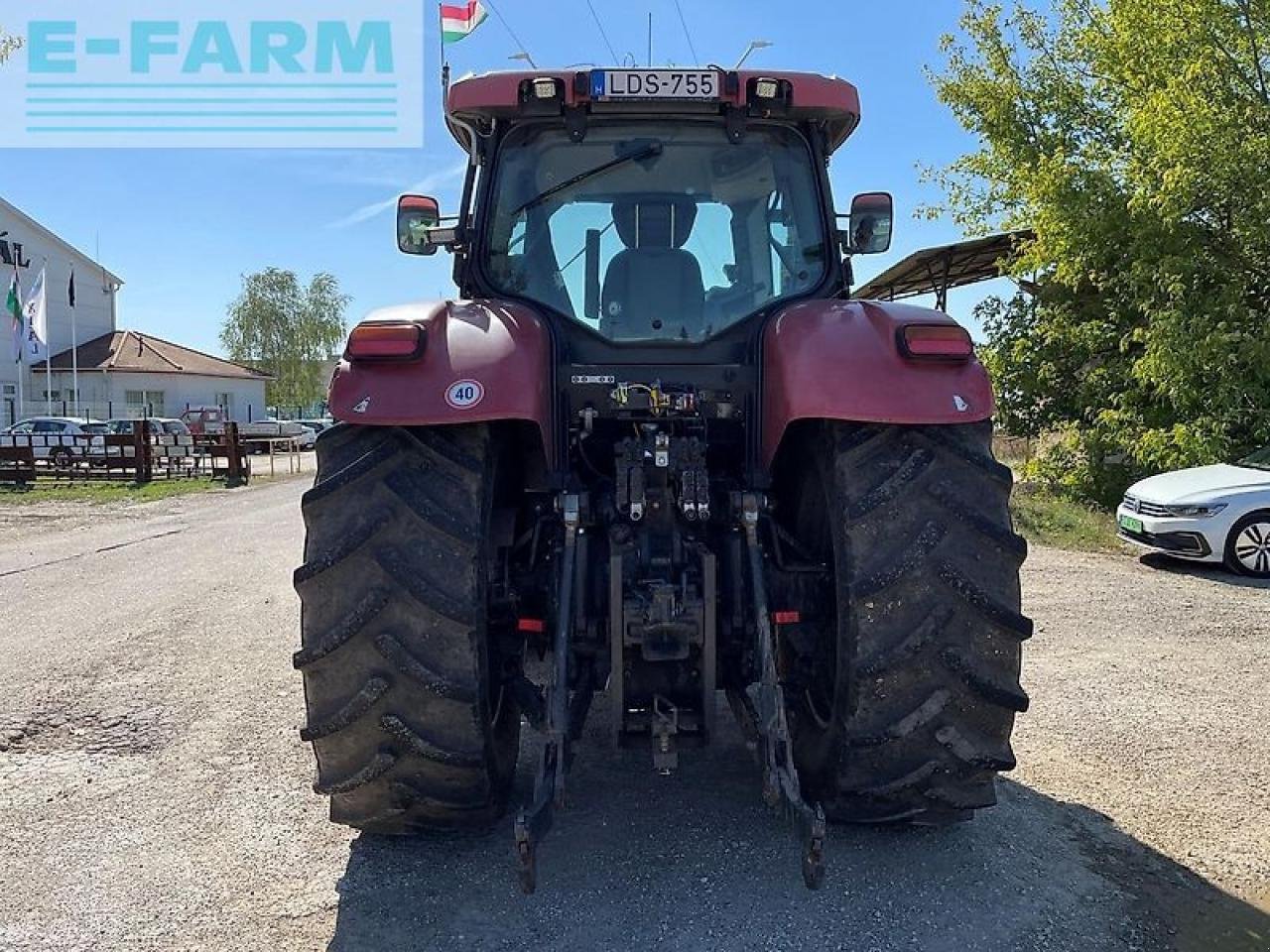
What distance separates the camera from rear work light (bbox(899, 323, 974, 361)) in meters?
2.95

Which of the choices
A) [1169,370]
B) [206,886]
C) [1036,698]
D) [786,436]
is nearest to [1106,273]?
[1169,370]

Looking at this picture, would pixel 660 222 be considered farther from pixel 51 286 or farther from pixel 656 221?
pixel 51 286

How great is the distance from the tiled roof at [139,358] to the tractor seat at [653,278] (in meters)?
40.8

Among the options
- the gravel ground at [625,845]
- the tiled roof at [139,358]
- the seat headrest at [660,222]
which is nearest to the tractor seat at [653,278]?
the seat headrest at [660,222]

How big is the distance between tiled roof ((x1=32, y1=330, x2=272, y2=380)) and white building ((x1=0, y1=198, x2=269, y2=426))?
0.04m

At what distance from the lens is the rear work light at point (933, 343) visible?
2953mm

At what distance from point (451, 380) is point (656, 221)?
1.18 meters

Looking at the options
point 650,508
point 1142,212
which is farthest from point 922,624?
point 1142,212

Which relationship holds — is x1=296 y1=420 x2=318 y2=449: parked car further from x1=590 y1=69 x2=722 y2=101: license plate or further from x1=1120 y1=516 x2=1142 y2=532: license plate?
x1=590 y1=69 x2=722 y2=101: license plate

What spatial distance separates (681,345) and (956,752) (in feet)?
5.04

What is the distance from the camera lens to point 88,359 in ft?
131

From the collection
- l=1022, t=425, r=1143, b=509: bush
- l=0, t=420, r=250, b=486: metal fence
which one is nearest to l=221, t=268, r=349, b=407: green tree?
l=0, t=420, r=250, b=486: metal fence

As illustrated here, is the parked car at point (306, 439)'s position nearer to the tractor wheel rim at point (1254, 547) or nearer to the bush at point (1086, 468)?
the bush at point (1086, 468)

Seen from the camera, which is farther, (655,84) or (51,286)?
(51,286)
